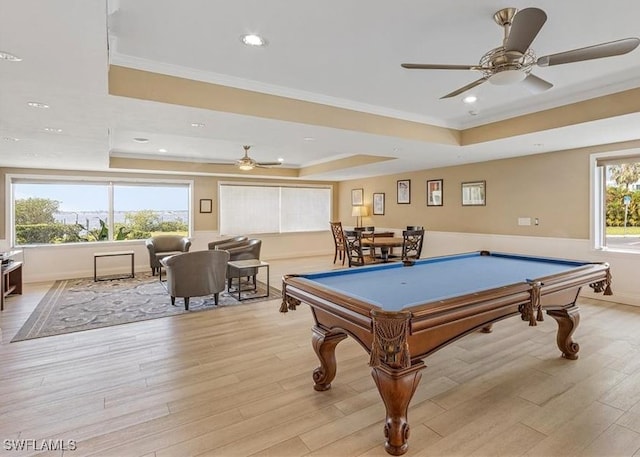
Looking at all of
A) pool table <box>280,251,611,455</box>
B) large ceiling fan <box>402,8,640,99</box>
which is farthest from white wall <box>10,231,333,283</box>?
large ceiling fan <box>402,8,640,99</box>

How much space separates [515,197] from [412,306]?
5.32 metres

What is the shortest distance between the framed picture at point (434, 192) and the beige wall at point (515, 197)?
0.09m

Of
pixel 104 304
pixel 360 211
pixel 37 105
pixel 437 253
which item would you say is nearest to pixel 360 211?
pixel 360 211

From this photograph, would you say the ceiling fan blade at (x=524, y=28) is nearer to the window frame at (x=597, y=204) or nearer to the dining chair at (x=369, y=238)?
the window frame at (x=597, y=204)

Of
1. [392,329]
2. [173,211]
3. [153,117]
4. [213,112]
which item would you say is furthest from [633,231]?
[173,211]

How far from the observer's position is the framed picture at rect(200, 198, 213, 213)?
8.70 metres

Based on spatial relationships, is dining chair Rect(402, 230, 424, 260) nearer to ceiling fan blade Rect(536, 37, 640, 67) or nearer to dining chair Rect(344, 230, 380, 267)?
dining chair Rect(344, 230, 380, 267)

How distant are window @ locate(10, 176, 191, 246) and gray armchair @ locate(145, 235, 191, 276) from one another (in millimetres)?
1029

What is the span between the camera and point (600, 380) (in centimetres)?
269

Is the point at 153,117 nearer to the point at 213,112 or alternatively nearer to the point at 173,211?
the point at 213,112

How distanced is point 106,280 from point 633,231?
358 inches

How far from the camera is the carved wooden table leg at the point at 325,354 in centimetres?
254

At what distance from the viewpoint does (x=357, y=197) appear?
9977mm

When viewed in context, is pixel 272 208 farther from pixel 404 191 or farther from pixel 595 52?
pixel 595 52
